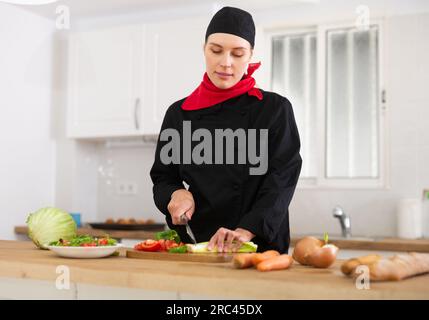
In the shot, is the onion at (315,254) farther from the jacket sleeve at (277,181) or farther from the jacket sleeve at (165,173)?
the jacket sleeve at (165,173)

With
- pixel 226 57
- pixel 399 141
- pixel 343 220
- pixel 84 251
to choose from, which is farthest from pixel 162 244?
pixel 399 141

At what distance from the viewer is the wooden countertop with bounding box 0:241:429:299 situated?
1171 millimetres

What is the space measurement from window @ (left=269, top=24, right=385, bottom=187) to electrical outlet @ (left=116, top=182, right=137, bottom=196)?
1263 mm

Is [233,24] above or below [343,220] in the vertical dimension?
above

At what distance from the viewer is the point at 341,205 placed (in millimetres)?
3801

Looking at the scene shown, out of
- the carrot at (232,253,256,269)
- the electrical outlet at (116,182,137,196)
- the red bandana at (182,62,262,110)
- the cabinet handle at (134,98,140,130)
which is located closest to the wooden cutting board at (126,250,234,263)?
the carrot at (232,253,256,269)

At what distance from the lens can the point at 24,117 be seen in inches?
165

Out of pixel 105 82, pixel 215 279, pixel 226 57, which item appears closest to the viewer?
pixel 215 279

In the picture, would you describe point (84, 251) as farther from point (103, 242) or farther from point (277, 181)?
point (277, 181)

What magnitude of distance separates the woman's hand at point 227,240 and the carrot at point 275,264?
229 mm

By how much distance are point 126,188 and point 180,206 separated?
2.74 meters

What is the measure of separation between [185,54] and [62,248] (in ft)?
8.10

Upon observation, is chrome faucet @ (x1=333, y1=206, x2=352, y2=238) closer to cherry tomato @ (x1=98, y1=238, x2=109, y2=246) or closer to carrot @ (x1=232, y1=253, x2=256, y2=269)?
cherry tomato @ (x1=98, y1=238, x2=109, y2=246)
